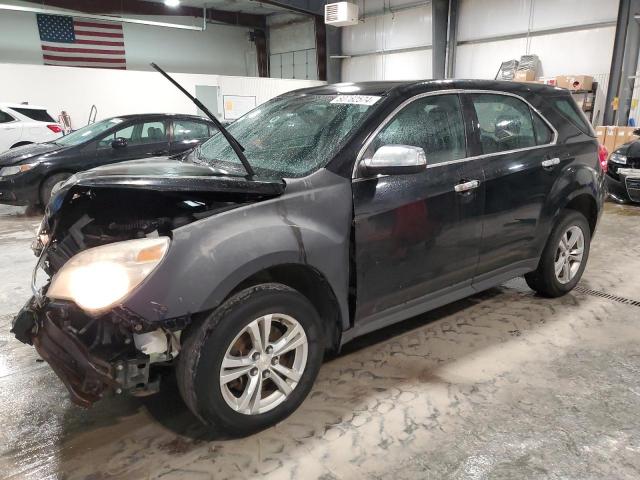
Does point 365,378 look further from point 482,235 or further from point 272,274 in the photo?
point 482,235

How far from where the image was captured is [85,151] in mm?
6629

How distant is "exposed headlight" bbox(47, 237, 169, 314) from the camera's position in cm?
174

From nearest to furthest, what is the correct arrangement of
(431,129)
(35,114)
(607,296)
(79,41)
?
(431,129)
(607,296)
(35,114)
(79,41)

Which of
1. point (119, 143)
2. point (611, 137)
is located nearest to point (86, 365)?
point (119, 143)

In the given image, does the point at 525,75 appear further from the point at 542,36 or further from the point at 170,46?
the point at 170,46

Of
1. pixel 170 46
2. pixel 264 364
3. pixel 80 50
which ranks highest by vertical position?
pixel 170 46

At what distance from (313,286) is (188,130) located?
19.3 ft

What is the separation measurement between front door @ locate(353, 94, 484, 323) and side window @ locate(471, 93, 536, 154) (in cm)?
20

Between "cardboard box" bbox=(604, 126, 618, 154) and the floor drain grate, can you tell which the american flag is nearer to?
"cardboard box" bbox=(604, 126, 618, 154)

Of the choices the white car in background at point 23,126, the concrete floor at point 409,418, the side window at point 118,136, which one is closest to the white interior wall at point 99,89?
the white car in background at point 23,126

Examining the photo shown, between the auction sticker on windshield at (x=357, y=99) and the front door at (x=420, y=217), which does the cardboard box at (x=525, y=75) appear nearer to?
the front door at (x=420, y=217)

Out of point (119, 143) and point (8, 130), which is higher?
point (8, 130)

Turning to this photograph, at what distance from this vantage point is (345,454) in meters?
2.03

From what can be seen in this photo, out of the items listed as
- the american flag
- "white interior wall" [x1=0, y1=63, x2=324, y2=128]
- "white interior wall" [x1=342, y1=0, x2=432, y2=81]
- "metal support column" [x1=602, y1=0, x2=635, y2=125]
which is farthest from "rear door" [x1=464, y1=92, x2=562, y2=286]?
the american flag
